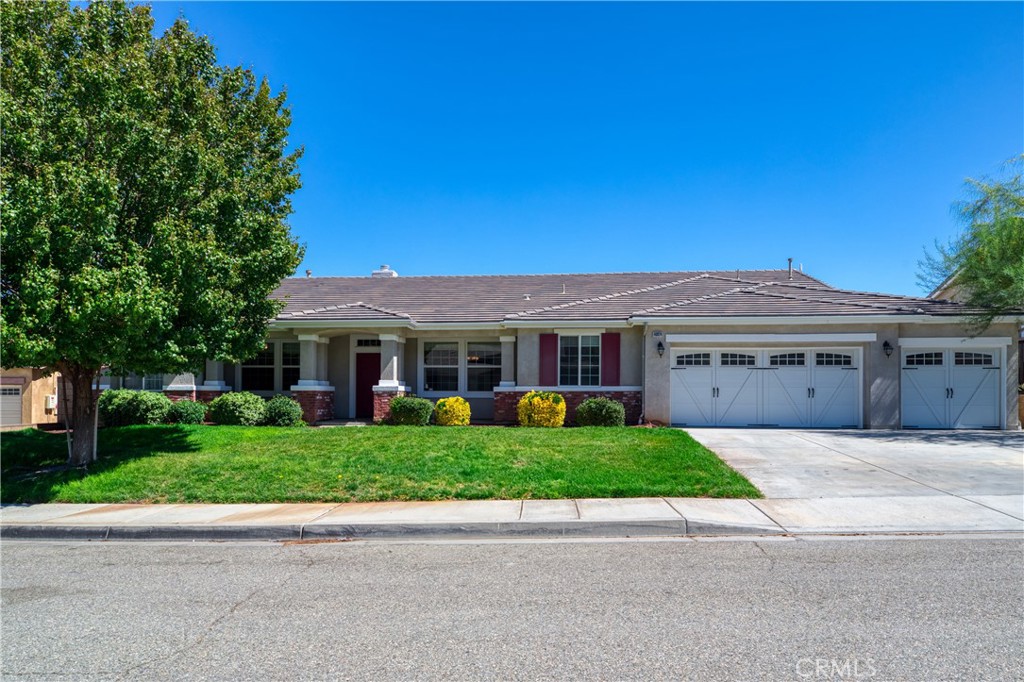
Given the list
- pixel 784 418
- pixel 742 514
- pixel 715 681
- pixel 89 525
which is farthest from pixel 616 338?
pixel 715 681

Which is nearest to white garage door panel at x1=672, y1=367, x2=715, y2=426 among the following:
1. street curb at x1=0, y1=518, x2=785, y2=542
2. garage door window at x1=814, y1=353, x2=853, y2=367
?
garage door window at x1=814, y1=353, x2=853, y2=367

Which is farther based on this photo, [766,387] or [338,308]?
[338,308]

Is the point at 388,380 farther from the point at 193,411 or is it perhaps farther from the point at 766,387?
the point at 766,387

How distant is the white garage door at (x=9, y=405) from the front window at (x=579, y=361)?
17152mm

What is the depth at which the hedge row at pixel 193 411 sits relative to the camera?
17.6 m

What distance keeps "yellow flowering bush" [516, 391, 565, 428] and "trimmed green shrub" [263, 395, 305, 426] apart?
246 inches

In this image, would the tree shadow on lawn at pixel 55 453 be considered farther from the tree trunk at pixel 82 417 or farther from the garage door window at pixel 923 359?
the garage door window at pixel 923 359

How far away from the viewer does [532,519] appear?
26.5ft

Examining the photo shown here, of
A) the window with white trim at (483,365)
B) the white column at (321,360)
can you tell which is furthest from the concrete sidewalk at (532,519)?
the window with white trim at (483,365)

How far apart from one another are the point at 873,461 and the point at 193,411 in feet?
55.4

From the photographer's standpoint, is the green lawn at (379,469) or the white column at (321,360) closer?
the green lawn at (379,469)

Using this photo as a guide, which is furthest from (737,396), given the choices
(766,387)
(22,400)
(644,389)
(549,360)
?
(22,400)

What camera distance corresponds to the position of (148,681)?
4.01 m

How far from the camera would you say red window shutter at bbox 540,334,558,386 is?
18531 mm
